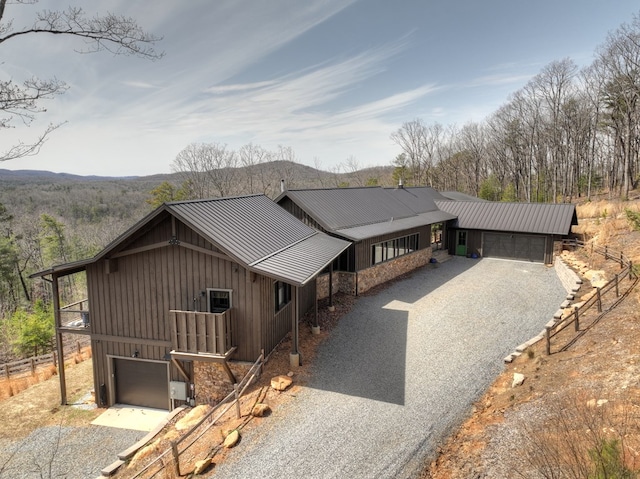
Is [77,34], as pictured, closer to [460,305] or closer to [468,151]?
[460,305]

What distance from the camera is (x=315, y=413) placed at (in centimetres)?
846

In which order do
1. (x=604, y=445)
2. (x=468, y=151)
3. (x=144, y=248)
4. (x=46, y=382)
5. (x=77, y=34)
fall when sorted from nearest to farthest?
(x=604, y=445)
(x=77, y=34)
(x=144, y=248)
(x=46, y=382)
(x=468, y=151)

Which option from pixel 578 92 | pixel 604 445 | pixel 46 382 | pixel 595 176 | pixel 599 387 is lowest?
pixel 46 382

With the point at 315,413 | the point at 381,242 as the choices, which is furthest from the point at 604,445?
the point at 381,242

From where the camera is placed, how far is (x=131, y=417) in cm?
1125

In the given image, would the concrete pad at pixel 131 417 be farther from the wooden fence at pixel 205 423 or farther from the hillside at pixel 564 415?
the hillside at pixel 564 415

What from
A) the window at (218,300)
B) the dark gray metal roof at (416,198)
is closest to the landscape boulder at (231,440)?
the window at (218,300)

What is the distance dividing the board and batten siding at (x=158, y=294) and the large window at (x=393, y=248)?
9.56 metres

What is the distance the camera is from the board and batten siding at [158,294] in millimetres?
10344

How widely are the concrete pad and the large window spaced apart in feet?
37.4

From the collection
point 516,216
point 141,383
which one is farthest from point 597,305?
point 141,383

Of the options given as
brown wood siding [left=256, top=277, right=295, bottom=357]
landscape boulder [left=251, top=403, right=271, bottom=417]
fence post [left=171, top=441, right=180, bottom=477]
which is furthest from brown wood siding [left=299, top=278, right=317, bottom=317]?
fence post [left=171, top=441, right=180, bottom=477]

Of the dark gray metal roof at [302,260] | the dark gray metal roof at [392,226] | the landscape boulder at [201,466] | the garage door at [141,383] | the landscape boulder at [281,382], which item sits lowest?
the garage door at [141,383]

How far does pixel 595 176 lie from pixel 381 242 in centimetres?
3526
